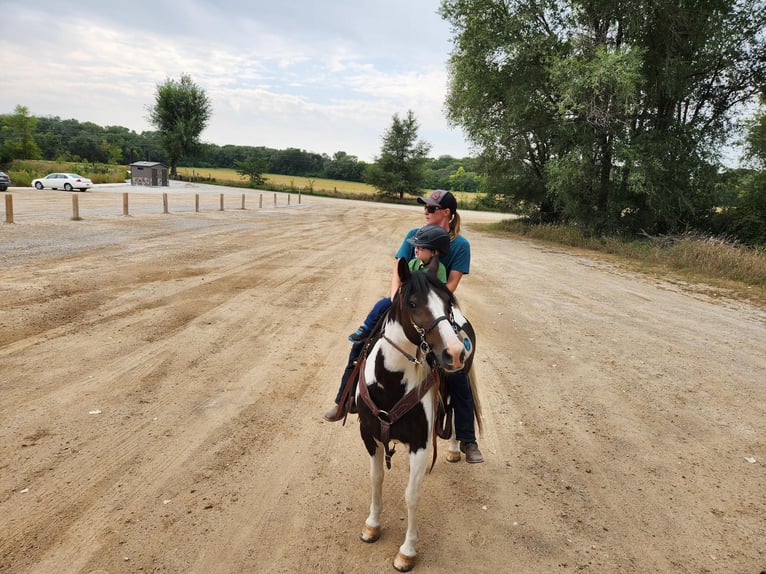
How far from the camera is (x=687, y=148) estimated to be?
18250 millimetres

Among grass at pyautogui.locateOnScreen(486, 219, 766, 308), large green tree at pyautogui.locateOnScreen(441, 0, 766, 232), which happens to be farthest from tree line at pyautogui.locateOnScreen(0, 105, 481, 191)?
grass at pyautogui.locateOnScreen(486, 219, 766, 308)

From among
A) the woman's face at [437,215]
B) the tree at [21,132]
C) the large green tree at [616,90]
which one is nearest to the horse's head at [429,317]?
the woman's face at [437,215]

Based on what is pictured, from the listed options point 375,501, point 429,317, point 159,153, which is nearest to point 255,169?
point 159,153

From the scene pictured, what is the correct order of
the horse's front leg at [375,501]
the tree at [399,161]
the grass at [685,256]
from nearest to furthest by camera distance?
the horse's front leg at [375,501], the grass at [685,256], the tree at [399,161]

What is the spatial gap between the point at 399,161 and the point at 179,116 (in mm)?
34053

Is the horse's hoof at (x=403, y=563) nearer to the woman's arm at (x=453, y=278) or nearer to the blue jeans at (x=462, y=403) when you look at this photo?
the blue jeans at (x=462, y=403)

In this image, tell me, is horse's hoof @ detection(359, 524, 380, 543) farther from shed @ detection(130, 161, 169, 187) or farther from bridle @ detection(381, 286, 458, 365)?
shed @ detection(130, 161, 169, 187)

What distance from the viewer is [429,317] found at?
2221mm

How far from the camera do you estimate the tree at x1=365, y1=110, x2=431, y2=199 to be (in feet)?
204

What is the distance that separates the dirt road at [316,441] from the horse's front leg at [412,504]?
126 millimetres

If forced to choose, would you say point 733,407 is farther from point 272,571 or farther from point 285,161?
point 285,161

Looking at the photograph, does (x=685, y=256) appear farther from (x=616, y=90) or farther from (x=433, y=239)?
(x=433, y=239)

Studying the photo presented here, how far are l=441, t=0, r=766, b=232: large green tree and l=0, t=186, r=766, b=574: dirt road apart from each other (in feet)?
37.6

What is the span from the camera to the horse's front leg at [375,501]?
114 inches
